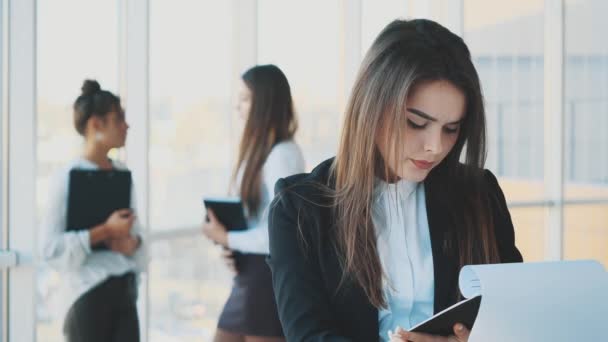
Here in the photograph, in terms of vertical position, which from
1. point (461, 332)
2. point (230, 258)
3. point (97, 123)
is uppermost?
point (97, 123)

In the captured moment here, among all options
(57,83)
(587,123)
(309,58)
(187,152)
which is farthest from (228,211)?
(587,123)

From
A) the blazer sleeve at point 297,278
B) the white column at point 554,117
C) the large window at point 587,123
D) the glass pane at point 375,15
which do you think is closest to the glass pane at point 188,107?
the glass pane at point 375,15

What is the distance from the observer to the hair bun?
307cm

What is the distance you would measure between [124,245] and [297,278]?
170cm

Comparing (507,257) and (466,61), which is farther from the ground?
(466,61)

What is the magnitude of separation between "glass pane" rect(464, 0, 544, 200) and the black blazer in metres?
4.03

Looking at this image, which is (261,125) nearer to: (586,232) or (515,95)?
(515,95)

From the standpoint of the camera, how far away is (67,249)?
2797mm

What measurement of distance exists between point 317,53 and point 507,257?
300 cm

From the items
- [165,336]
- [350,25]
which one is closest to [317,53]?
[350,25]

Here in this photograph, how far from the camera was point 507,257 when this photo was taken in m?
1.61

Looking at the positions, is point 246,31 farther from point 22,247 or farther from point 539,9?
point 539,9

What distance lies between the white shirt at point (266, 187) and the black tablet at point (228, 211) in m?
0.04

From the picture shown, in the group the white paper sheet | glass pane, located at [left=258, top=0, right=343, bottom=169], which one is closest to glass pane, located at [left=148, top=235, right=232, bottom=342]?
glass pane, located at [left=258, top=0, right=343, bottom=169]
